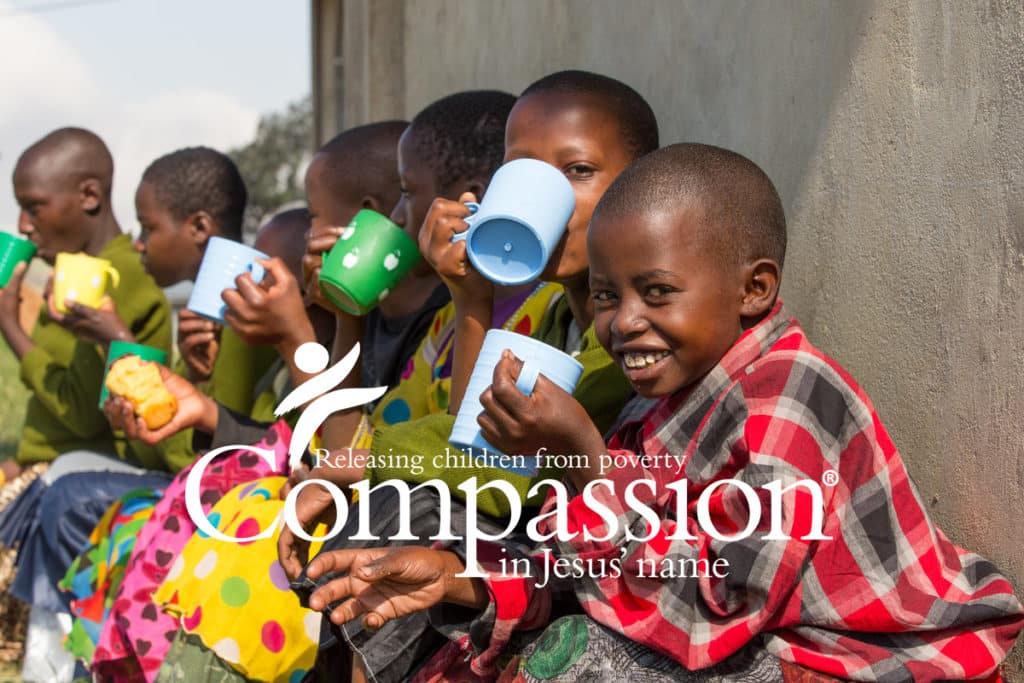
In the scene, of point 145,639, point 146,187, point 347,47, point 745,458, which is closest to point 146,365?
point 145,639

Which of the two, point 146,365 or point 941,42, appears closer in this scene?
point 941,42

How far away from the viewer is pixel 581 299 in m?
2.56

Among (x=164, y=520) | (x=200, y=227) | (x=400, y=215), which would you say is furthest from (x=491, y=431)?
(x=200, y=227)

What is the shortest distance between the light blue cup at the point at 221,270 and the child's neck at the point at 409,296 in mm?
350

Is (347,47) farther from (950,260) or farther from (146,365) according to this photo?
(950,260)

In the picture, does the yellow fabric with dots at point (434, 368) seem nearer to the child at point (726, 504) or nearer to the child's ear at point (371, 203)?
the child's ear at point (371, 203)

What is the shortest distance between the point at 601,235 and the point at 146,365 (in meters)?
1.72

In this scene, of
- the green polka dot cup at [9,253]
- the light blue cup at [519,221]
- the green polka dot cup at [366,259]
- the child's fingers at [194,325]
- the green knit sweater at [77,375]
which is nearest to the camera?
the light blue cup at [519,221]

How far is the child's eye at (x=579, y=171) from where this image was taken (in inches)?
102

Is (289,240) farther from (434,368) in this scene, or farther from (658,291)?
(658,291)

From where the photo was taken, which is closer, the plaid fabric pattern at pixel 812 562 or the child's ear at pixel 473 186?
the plaid fabric pattern at pixel 812 562

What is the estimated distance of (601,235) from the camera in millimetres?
2129

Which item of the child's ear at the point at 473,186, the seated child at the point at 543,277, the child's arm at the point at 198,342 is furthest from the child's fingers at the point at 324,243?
the child's arm at the point at 198,342

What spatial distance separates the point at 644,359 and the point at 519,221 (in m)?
0.37
